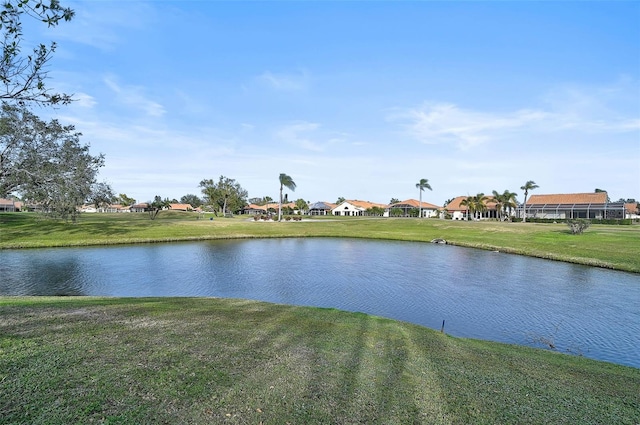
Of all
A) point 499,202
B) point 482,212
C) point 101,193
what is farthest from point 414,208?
point 101,193

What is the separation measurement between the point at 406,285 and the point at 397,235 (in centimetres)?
3646

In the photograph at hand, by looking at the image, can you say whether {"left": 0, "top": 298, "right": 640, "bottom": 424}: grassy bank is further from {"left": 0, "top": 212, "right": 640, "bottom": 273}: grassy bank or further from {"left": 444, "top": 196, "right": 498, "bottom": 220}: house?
{"left": 444, "top": 196, "right": 498, "bottom": 220}: house

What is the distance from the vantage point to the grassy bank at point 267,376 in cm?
560

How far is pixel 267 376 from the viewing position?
6.90 metres

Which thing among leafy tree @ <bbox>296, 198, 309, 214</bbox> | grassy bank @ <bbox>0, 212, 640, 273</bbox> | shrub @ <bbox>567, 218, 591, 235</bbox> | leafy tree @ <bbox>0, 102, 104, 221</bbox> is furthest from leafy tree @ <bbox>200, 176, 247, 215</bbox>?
shrub @ <bbox>567, 218, 591, 235</bbox>

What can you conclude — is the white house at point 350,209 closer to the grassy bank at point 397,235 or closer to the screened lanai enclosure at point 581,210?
the screened lanai enclosure at point 581,210

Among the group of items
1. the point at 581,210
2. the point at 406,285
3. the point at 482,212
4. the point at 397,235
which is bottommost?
the point at 406,285

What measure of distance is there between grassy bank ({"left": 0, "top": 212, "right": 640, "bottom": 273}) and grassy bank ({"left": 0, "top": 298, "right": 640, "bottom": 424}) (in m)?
30.4

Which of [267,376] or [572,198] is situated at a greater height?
[572,198]

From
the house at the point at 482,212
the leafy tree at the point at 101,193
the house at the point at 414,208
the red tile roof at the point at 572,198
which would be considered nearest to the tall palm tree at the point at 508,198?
the house at the point at 482,212

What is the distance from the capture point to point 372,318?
552 inches

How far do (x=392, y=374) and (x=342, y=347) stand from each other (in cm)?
193

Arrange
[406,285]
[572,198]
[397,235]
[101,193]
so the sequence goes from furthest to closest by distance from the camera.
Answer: [572,198], [397,235], [101,193], [406,285]

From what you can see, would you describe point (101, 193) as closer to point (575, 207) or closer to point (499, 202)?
point (499, 202)
